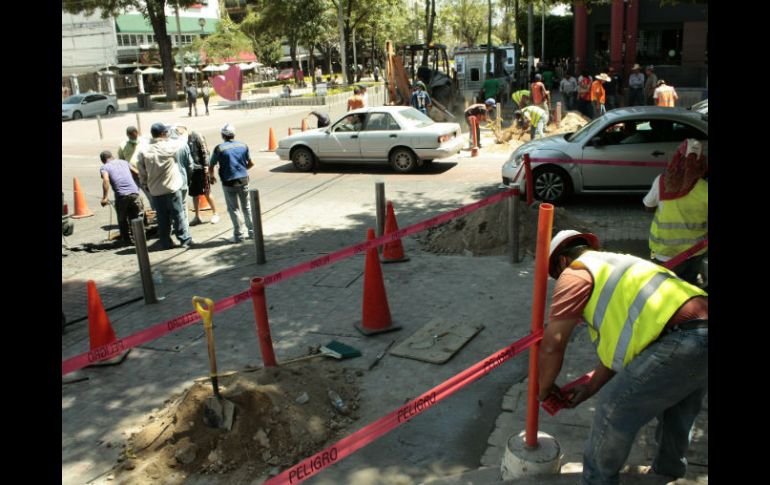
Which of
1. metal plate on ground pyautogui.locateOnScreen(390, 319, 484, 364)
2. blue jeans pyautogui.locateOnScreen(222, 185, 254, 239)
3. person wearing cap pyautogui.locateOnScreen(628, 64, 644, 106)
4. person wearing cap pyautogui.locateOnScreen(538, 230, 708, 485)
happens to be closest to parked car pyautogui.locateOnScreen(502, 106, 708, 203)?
blue jeans pyautogui.locateOnScreen(222, 185, 254, 239)

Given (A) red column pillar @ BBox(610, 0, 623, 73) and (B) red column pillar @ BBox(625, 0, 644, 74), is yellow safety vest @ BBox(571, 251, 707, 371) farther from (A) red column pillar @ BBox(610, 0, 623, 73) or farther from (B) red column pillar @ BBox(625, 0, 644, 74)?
(B) red column pillar @ BBox(625, 0, 644, 74)

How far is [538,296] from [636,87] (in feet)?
68.9

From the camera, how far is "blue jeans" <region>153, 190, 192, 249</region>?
9.74 m

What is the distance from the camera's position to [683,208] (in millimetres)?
5469

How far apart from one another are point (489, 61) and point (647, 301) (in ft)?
95.7

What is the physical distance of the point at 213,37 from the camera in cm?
6016

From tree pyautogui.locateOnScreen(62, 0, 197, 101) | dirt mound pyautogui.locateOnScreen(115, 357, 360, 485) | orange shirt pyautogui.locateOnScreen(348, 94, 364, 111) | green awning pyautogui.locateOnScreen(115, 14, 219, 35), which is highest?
green awning pyautogui.locateOnScreen(115, 14, 219, 35)

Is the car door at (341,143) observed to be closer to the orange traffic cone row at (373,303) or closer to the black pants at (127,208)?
the black pants at (127,208)

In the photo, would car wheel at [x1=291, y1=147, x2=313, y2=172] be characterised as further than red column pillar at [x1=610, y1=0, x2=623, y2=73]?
No

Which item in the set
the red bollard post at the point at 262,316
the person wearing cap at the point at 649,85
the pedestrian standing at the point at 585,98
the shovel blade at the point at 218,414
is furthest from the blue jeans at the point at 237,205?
the person wearing cap at the point at 649,85

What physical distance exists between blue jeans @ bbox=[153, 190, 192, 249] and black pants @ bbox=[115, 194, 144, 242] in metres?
0.44

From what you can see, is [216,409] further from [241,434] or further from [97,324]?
[97,324]
